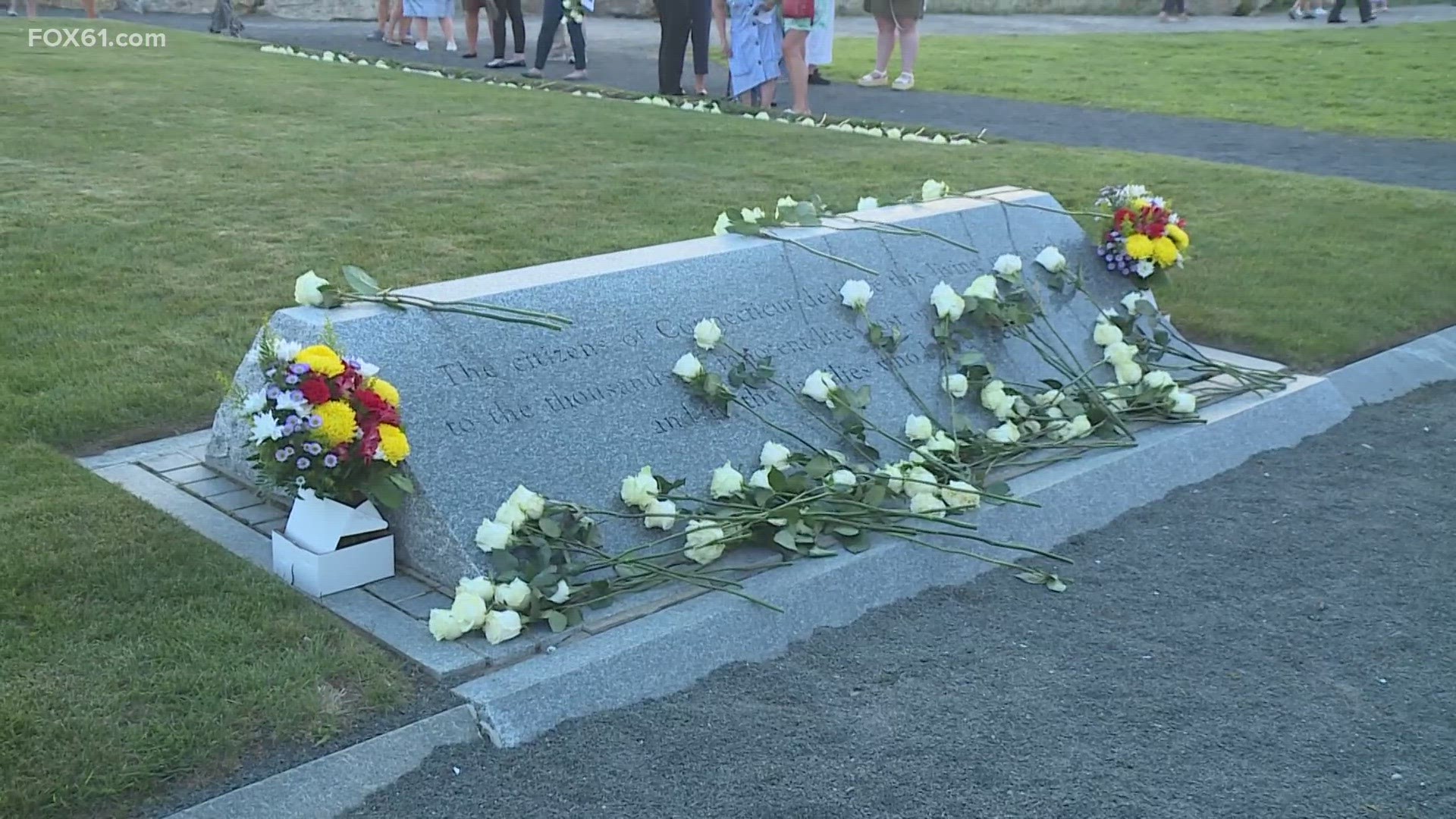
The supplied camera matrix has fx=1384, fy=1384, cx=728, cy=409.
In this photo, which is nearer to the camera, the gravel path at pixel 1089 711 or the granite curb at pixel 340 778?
the granite curb at pixel 340 778

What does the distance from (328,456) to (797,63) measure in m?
9.24

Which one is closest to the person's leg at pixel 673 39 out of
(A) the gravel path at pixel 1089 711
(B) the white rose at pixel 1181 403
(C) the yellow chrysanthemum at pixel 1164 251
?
(C) the yellow chrysanthemum at pixel 1164 251

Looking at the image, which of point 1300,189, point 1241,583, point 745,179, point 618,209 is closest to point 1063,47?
point 1300,189

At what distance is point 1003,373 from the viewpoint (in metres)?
5.61

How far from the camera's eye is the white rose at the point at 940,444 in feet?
16.1

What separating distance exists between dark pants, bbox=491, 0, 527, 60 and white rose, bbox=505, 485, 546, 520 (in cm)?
1223

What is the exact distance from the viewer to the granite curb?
2.95m

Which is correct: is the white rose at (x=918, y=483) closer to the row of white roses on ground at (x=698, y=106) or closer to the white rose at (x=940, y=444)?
the white rose at (x=940, y=444)

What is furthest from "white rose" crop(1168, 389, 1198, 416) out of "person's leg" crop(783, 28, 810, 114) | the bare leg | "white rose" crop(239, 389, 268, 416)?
the bare leg

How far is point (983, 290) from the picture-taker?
219 inches

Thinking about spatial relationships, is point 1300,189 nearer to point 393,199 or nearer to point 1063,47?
point 393,199

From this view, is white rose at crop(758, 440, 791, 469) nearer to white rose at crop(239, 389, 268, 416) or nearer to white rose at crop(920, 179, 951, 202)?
white rose at crop(239, 389, 268, 416)

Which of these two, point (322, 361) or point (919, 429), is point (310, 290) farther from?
point (919, 429)

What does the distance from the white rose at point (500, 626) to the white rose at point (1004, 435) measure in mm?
2168
